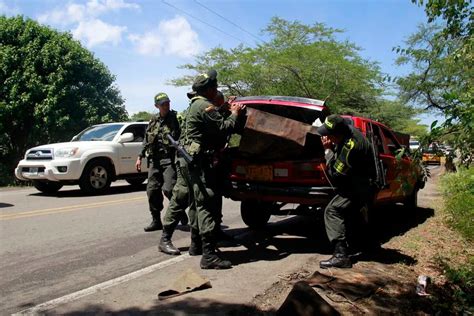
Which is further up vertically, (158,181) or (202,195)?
(158,181)

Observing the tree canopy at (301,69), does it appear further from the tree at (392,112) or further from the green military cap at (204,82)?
the green military cap at (204,82)

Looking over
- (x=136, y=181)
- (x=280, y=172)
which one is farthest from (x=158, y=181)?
(x=136, y=181)

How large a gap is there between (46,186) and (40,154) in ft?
2.98

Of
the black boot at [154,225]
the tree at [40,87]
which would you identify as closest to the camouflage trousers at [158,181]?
the black boot at [154,225]

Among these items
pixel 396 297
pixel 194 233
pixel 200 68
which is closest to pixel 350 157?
pixel 396 297

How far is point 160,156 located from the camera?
21.1 ft

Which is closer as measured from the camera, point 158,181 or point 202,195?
point 202,195

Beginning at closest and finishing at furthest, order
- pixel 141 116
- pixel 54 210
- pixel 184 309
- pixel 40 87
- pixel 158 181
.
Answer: pixel 184 309 → pixel 158 181 → pixel 54 210 → pixel 40 87 → pixel 141 116

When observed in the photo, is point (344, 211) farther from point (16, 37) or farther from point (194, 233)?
point (16, 37)

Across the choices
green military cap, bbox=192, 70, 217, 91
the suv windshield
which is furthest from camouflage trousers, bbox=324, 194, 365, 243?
the suv windshield

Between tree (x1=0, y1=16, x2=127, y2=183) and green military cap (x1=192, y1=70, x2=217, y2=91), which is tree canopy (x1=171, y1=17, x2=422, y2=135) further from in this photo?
green military cap (x1=192, y1=70, x2=217, y2=91)

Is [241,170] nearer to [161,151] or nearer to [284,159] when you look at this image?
[284,159]

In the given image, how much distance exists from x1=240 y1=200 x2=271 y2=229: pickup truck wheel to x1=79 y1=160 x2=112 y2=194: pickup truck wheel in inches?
201

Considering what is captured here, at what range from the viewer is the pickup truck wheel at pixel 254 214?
22.4 ft
